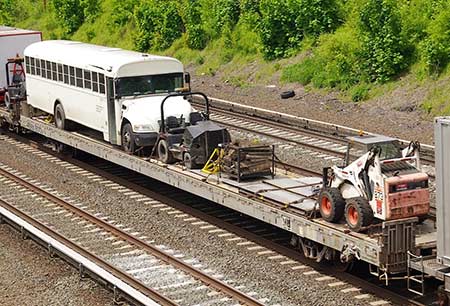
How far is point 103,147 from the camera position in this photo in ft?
68.0

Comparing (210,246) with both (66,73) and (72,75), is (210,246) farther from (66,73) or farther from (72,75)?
(66,73)

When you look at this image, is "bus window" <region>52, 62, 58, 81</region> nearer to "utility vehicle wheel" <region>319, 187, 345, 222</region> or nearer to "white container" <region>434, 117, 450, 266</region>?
"utility vehicle wheel" <region>319, 187, 345, 222</region>

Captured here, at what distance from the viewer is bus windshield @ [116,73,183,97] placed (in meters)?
20.2

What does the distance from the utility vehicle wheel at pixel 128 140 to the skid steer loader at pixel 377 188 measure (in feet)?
22.1

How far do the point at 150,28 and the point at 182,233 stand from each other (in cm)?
2762

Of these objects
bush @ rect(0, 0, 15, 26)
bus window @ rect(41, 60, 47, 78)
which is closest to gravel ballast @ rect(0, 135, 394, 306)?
bus window @ rect(41, 60, 47, 78)

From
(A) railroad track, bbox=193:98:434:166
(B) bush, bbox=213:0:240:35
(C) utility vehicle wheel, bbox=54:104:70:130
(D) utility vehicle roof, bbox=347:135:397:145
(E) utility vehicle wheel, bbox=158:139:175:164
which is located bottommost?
(A) railroad track, bbox=193:98:434:166

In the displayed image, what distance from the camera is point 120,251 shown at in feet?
52.0

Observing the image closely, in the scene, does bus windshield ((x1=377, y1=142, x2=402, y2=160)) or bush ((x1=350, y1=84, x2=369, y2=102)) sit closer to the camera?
bus windshield ((x1=377, y1=142, x2=402, y2=160))

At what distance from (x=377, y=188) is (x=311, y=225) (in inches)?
49.0

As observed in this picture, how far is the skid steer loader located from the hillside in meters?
13.0

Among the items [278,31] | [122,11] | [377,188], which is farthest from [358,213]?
[122,11]

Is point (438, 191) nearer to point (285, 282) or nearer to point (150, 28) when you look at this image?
point (285, 282)

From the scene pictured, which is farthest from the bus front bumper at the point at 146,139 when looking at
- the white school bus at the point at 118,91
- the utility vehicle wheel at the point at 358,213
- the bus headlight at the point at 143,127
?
the utility vehicle wheel at the point at 358,213
